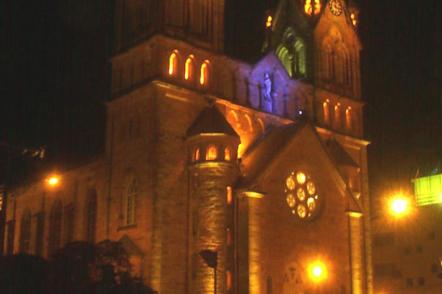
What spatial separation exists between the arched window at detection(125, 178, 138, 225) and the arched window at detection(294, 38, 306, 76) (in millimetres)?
20773

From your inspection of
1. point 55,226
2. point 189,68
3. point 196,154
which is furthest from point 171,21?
point 55,226

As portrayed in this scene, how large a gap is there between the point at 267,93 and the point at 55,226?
22.3 metres

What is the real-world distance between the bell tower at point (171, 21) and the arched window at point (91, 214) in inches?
471

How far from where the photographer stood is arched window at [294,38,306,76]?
67.0 meters

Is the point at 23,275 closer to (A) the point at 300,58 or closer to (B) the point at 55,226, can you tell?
(B) the point at 55,226

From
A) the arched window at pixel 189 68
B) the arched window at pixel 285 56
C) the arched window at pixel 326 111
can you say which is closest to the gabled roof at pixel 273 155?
the arched window at pixel 326 111

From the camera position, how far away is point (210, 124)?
53125 mm

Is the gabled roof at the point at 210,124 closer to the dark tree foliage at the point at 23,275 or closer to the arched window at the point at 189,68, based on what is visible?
the arched window at the point at 189,68

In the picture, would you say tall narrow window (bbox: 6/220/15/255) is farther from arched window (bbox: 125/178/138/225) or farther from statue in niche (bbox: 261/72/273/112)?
statue in niche (bbox: 261/72/273/112)

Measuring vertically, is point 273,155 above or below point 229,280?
above

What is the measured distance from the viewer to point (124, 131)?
56.2 metres

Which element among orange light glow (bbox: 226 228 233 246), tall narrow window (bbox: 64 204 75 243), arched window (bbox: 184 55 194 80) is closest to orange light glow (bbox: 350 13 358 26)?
arched window (bbox: 184 55 194 80)

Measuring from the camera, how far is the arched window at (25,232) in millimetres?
69688

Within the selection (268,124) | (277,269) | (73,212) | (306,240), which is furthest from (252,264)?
(73,212)
